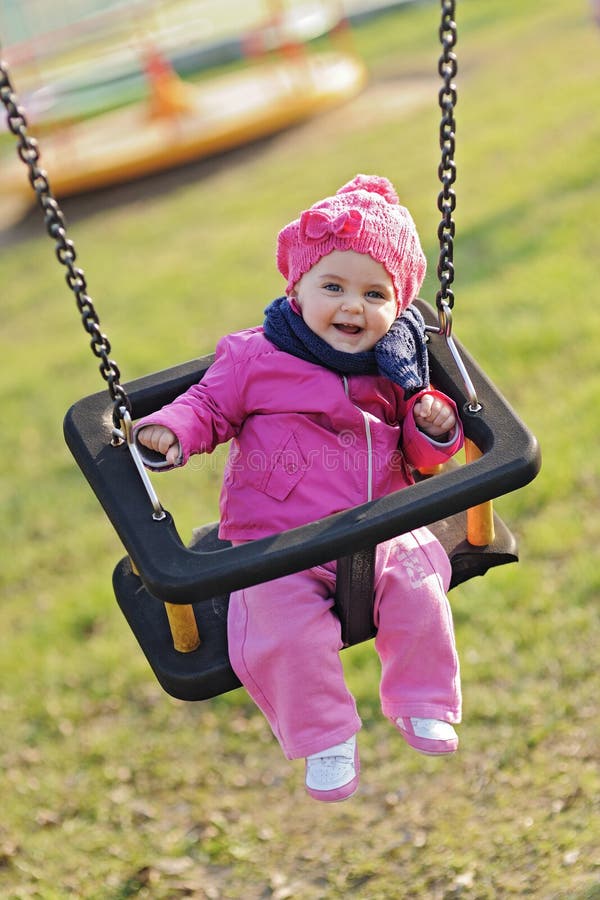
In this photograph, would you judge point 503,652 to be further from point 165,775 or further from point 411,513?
point 411,513

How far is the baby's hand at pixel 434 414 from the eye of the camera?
228 centimetres

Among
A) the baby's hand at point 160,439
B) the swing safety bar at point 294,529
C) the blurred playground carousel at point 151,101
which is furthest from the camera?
the blurred playground carousel at point 151,101

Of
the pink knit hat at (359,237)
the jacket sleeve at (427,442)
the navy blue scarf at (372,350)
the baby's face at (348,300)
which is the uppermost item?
the pink knit hat at (359,237)

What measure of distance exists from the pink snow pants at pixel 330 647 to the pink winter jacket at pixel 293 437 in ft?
0.48

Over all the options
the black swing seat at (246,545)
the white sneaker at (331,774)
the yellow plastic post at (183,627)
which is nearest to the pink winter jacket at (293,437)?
the black swing seat at (246,545)

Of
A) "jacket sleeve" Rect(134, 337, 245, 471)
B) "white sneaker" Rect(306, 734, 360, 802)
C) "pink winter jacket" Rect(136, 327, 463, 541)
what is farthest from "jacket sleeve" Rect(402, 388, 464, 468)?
"white sneaker" Rect(306, 734, 360, 802)

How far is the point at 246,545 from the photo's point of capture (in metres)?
1.93

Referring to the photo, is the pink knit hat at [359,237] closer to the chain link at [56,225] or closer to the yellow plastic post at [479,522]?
the yellow plastic post at [479,522]

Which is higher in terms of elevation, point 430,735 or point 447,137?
point 447,137

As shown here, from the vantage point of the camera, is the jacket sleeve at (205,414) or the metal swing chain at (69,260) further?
the jacket sleeve at (205,414)

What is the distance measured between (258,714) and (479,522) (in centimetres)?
180

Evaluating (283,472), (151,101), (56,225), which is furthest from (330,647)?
(151,101)

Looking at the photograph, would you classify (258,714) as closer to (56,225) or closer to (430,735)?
(430,735)

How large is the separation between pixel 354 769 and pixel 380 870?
1.13 m
